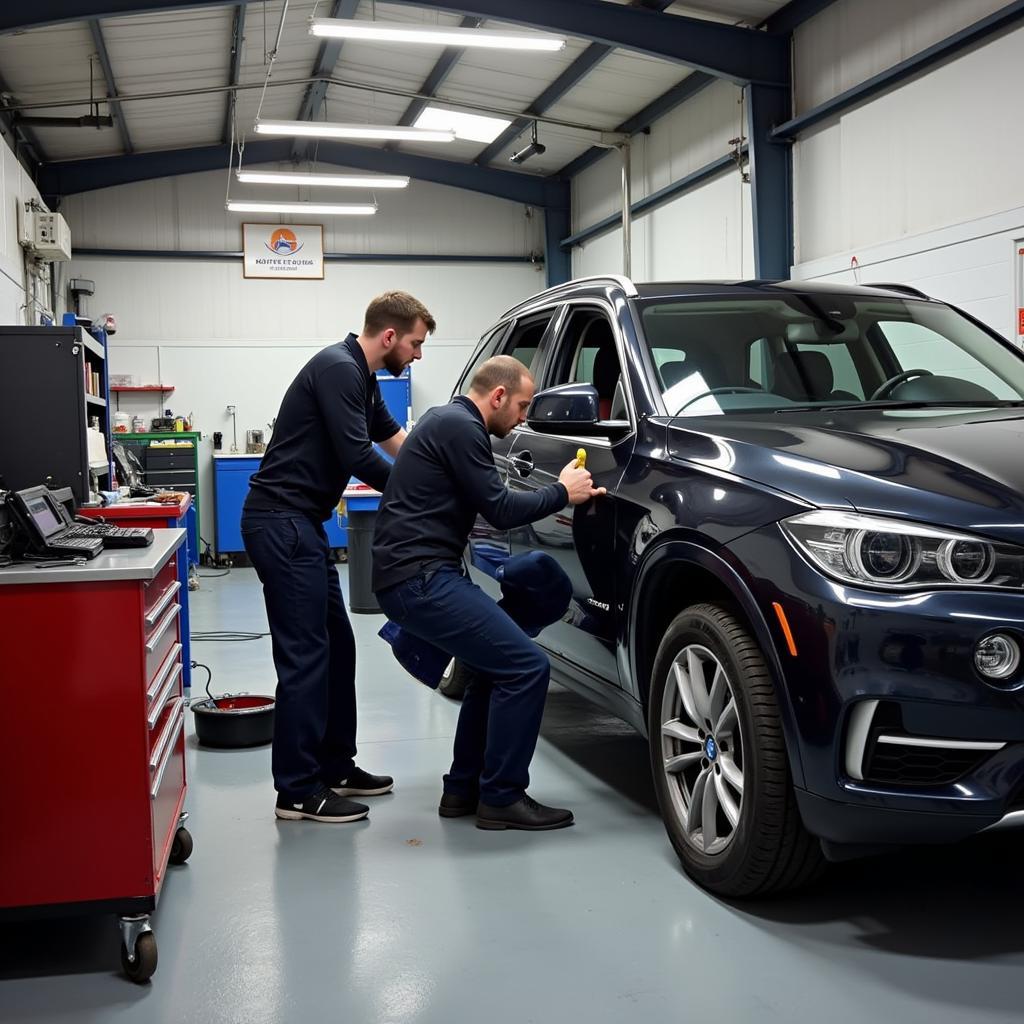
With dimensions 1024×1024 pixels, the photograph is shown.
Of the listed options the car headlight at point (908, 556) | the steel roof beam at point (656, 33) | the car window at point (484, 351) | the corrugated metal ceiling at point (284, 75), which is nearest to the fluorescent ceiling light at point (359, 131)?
the corrugated metal ceiling at point (284, 75)

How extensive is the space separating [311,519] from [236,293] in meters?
11.3

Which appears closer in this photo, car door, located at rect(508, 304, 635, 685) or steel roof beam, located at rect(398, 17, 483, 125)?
car door, located at rect(508, 304, 635, 685)

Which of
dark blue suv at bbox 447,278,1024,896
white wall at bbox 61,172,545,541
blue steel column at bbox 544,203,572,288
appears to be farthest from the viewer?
blue steel column at bbox 544,203,572,288

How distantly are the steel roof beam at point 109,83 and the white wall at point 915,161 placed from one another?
17.9 feet

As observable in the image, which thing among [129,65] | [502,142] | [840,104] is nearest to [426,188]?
[502,142]

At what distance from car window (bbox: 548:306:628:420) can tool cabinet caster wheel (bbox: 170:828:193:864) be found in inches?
71.7

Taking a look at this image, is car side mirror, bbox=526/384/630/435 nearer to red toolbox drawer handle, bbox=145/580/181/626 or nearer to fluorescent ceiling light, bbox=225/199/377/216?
red toolbox drawer handle, bbox=145/580/181/626

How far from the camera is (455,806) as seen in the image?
3.43 metres

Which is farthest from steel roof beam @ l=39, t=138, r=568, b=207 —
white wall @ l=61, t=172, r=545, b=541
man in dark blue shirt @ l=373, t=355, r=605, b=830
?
man in dark blue shirt @ l=373, t=355, r=605, b=830

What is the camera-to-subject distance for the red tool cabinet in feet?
7.70

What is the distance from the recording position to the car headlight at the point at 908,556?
2.14 metres

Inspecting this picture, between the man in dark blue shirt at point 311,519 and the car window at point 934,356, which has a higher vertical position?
the car window at point 934,356

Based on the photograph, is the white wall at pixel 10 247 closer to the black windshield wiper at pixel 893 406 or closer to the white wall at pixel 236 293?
the white wall at pixel 236 293

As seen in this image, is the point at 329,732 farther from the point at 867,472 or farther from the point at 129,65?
the point at 129,65
